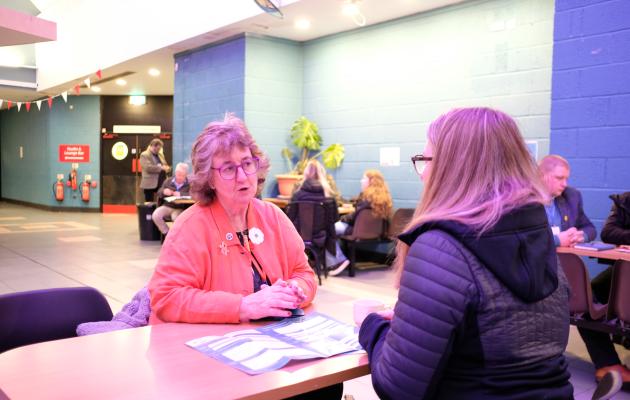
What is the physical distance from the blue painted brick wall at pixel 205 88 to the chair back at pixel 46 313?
6.14 meters

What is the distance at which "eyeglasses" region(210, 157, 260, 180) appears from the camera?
206 cm

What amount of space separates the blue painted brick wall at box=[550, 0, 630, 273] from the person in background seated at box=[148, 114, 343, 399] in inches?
131

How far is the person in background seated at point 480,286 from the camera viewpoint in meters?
1.19

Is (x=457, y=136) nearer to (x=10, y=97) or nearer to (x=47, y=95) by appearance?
(x=47, y=95)

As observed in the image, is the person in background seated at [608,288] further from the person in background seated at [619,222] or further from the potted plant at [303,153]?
the potted plant at [303,153]

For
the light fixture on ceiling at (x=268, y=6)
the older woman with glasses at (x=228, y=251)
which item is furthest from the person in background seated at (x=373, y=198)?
the older woman with glasses at (x=228, y=251)

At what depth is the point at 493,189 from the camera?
4.22 ft

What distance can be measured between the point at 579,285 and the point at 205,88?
7324 mm

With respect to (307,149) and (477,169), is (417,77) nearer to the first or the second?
(307,149)

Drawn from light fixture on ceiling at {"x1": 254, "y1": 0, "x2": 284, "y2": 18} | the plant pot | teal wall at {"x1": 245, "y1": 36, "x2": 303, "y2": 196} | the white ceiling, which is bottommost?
the plant pot

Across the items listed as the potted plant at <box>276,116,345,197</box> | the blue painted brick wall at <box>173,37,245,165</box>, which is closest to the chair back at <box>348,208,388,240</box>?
the potted plant at <box>276,116,345,197</box>

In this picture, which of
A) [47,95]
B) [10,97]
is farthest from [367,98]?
[10,97]

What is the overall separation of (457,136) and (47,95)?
587 inches

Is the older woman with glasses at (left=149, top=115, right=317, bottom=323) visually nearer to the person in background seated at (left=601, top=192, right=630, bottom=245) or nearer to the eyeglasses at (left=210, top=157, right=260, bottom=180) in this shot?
the eyeglasses at (left=210, top=157, right=260, bottom=180)
